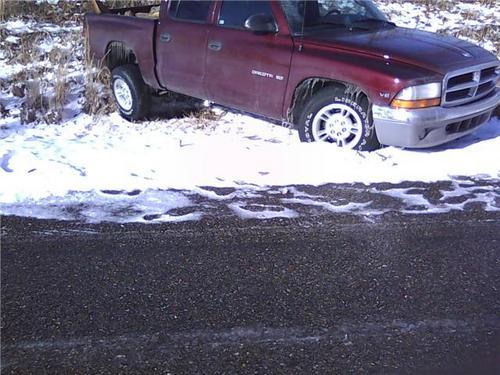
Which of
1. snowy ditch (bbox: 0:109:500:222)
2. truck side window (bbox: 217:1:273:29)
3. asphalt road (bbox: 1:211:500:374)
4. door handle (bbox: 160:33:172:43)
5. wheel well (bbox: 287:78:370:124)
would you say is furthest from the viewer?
door handle (bbox: 160:33:172:43)

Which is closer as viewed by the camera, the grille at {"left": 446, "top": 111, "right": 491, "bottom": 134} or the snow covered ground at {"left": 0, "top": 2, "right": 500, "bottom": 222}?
the snow covered ground at {"left": 0, "top": 2, "right": 500, "bottom": 222}

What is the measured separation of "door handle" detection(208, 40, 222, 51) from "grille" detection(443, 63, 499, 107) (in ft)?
7.96

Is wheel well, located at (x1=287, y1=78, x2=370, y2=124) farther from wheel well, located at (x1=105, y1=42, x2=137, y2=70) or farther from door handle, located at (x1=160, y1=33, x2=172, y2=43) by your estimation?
wheel well, located at (x1=105, y1=42, x2=137, y2=70)

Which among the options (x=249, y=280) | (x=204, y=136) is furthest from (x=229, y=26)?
(x=249, y=280)

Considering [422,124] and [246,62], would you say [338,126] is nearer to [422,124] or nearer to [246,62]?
[422,124]

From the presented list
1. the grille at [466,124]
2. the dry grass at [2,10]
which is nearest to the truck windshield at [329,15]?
the grille at [466,124]

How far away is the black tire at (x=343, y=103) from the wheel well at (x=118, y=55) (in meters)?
2.67

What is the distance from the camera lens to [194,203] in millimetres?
5285

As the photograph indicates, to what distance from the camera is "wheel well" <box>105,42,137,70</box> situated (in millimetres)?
7941

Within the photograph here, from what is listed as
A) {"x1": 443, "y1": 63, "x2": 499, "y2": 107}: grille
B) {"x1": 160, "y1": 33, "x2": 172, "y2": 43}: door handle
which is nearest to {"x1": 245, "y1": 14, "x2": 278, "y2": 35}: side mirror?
{"x1": 160, "y1": 33, "x2": 172, "y2": 43}: door handle

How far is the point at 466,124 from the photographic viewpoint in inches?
247

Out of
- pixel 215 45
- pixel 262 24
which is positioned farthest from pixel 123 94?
pixel 262 24

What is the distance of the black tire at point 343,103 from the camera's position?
6133 millimetres

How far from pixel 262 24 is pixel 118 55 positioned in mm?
2526
